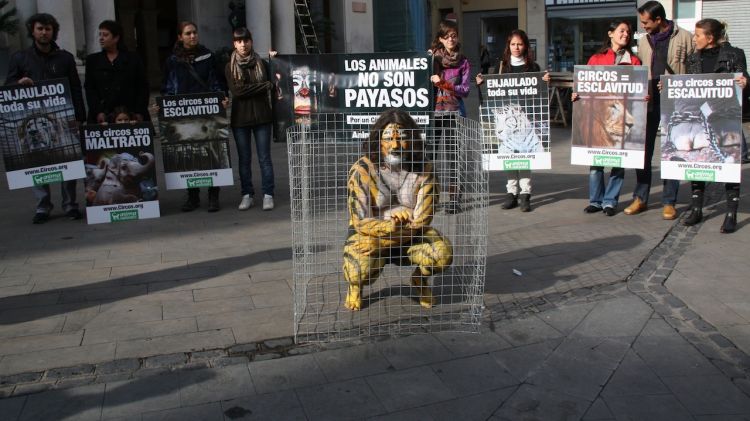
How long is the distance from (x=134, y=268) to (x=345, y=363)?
2627mm

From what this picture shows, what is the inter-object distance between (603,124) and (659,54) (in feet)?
2.79

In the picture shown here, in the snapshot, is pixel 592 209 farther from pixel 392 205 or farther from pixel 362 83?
pixel 392 205

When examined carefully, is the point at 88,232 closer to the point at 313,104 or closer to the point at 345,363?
the point at 313,104

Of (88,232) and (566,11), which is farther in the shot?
(566,11)

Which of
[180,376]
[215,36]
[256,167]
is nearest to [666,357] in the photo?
[180,376]

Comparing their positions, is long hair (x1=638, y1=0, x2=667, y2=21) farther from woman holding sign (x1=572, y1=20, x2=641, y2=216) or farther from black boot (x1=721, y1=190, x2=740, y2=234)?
black boot (x1=721, y1=190, x2=740, y2=234)

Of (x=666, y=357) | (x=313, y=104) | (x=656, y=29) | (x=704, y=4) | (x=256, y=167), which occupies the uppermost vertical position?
(x=704, y=4)

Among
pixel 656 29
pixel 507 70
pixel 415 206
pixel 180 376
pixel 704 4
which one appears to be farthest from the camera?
pixel 704 4

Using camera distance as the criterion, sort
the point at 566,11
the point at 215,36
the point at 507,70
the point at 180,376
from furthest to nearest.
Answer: the point at 566,11
the point at 215,36
the point at 507,70
the point at 180,376

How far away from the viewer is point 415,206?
494 centimetres

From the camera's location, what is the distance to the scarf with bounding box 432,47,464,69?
7939 mm

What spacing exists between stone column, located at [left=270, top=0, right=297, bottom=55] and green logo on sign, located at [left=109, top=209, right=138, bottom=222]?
11345mm

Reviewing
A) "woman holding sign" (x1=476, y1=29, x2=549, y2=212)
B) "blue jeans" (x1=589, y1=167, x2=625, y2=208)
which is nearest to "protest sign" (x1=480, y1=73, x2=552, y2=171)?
"woman holding sign" (x1=476, y1=29, x2=549, y2=212)

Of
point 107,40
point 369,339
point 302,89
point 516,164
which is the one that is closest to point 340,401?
point 369,339
